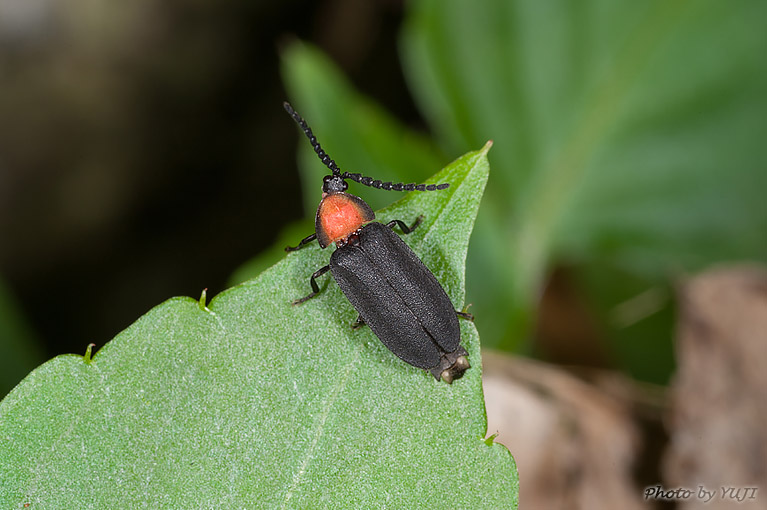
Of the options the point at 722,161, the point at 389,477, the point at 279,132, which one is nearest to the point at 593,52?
the point at 722,161

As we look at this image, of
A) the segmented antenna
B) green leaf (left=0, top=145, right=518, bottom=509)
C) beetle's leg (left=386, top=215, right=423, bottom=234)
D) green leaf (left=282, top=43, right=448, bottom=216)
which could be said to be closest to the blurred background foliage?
green leaf (left=282, top=43, right=448, bottom=216)

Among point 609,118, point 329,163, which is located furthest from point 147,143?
point 609,118

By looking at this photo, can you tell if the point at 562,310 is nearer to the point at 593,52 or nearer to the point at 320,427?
the point at 593,52

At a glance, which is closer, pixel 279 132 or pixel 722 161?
pixel 722 161

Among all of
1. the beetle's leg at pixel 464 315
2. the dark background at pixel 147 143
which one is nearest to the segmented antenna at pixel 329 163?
the beetle's leg at pixel 464 315

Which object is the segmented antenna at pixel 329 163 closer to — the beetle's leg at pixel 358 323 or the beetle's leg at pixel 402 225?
the beetle's leg at pixel 402 225

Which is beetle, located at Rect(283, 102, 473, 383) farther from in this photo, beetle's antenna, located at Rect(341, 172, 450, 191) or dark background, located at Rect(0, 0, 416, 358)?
dark background, located at Rect(0, 0, 416, 358)
